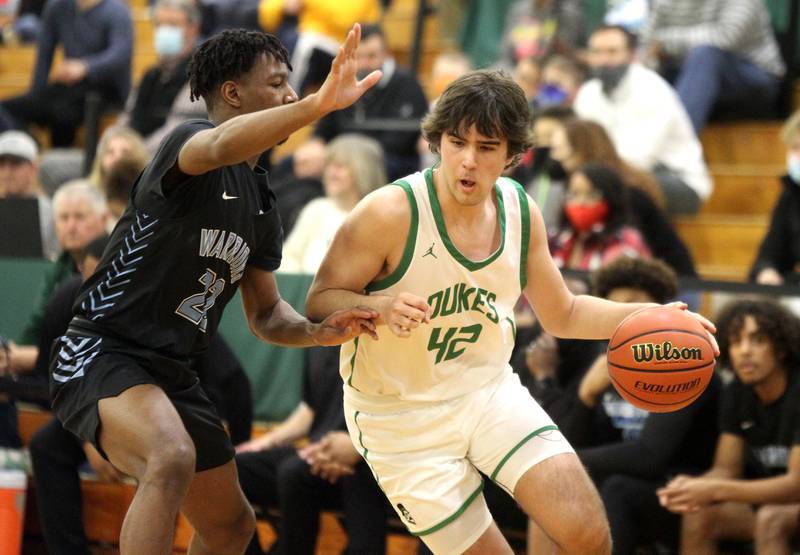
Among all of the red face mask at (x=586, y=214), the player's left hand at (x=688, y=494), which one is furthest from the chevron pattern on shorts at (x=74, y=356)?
the red face mask at (x=586, y=214)

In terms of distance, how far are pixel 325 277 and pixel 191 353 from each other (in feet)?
→ 1.83

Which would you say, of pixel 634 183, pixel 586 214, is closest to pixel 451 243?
pixel 586 214

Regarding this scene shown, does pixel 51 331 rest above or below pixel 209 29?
below

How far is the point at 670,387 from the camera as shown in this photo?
14.7ft

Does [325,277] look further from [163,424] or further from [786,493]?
[786,493]

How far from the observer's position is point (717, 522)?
5586mm

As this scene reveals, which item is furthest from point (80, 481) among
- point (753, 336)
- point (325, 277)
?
point (753, 336)

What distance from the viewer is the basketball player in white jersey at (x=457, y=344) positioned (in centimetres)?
425

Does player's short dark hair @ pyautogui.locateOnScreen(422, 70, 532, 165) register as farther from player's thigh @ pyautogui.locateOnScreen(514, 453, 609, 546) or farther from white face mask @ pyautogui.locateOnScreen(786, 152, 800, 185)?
white face mask @ pyautogui.locateOnScreen(786, 152, 800, 185)

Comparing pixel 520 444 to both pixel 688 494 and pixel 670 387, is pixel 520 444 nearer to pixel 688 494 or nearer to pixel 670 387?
pixel 670 387

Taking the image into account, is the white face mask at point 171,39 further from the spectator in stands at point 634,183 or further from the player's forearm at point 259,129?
the player's forearm at point 259,129

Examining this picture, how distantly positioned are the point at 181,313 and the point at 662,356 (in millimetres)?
1643

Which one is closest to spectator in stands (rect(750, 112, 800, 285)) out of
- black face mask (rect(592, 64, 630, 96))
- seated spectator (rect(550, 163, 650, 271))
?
seated spectator (rect(550, 163, 650, 271))

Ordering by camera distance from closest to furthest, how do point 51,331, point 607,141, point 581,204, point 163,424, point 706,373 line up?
1. point 163,424
2. point 706,373
3. point 51,331
4. point 581,204
5. point 607,141
